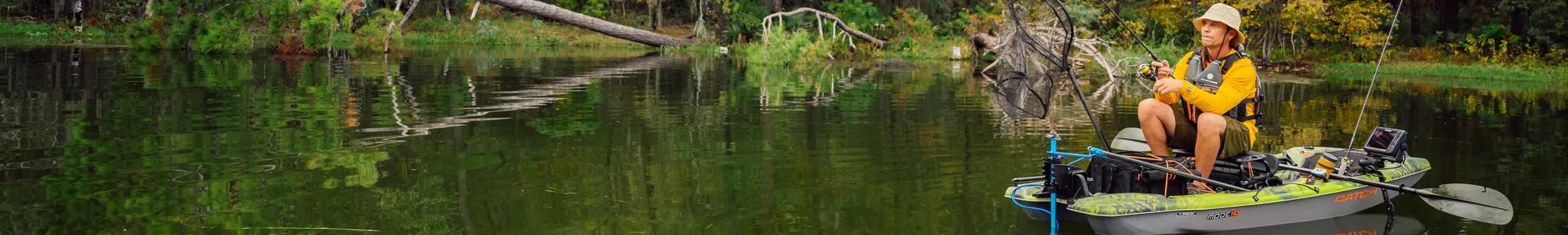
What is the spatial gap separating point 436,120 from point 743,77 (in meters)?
10.8

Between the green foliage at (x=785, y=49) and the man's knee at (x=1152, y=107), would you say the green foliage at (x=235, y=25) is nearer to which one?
the green foliage at (x=785, y=49)

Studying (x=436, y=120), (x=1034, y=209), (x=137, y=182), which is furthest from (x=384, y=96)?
(x=1034, y=209)

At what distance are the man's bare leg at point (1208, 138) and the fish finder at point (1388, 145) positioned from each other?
136 cm

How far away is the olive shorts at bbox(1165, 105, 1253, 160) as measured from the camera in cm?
709

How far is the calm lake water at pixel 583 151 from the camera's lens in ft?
23.5

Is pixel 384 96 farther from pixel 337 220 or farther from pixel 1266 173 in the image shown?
pixel 1266 173

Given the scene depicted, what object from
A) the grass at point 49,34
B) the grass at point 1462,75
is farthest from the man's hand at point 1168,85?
the grass at point 49,34

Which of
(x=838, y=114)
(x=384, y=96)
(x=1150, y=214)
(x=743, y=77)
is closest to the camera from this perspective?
(x=1150, y=214)

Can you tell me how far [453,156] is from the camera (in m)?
9.77

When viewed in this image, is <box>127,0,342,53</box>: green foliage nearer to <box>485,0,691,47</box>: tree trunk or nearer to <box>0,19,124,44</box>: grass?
<box>0,19,124,44</box>: grass

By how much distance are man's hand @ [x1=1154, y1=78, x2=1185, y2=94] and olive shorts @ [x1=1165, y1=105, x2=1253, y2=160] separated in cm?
52

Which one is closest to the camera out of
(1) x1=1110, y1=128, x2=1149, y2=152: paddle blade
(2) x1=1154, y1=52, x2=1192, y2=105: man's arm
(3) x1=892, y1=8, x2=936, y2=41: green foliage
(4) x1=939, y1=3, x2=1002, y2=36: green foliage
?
(2) x1=1154, y1=52, x2=1192, y2=105: man's arm

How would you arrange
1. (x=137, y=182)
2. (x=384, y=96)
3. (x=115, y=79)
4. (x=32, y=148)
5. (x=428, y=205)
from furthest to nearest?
(x=115, y=79), (x=384, y=96), (x=32, y=148), (x=137, y=182), (x=428, y=205)

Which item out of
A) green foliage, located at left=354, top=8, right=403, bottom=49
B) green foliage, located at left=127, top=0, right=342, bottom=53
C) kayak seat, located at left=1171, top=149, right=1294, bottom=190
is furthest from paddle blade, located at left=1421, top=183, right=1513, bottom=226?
green foliage, located at left=354, top=8, right=403, bottom=49
